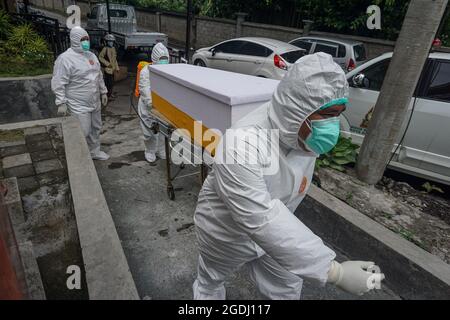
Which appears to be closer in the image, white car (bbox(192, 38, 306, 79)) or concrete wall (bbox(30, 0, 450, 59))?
white car (bbox(192, 38, 306, 79))

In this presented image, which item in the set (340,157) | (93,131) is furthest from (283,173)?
(93,131)

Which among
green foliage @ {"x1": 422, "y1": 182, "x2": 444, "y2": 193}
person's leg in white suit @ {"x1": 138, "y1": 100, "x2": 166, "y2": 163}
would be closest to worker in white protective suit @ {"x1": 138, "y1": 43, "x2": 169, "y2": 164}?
person's leg in white suit @ {"x1": 138, "y1": 100, "x2": 166, "y2": 163}

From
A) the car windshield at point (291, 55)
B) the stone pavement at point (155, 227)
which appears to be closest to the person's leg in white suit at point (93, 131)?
the stone pavement at point (155, 227)

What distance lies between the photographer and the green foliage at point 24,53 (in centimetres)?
620

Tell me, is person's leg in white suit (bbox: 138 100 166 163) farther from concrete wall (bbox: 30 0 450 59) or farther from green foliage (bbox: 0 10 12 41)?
concrete wall (bbox: 30 0 450 59)

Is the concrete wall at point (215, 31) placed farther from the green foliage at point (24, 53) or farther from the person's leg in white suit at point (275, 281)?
the person's leg in white suit at point (275, 281)

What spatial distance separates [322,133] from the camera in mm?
1365

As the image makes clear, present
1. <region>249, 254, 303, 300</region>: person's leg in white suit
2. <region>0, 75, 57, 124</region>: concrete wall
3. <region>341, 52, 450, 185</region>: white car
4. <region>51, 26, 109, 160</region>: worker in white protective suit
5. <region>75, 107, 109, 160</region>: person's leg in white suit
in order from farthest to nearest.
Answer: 1. <region>0, 75, 57, 124</region>: concrete wall
2. <region>75, 107, 109, 160</region>: person's leg in white suit
3. <region>51, 26, 109, 160</region>: worker in white protective suit
4. <region>341, 52, 450, 185</region>: white car
5. <region>249, 254, 303, 300</region>: person's leg in white suit

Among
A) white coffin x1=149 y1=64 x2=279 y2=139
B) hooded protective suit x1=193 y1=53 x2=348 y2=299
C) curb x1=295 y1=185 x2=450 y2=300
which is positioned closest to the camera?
hooded protective suit x1=193 y1=53 x2=348 y2=299

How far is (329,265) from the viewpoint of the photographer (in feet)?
4.48

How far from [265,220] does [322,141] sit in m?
0.47

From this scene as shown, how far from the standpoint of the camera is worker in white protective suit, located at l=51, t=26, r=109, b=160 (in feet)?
12.6

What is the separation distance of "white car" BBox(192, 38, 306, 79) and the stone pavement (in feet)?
13.9
